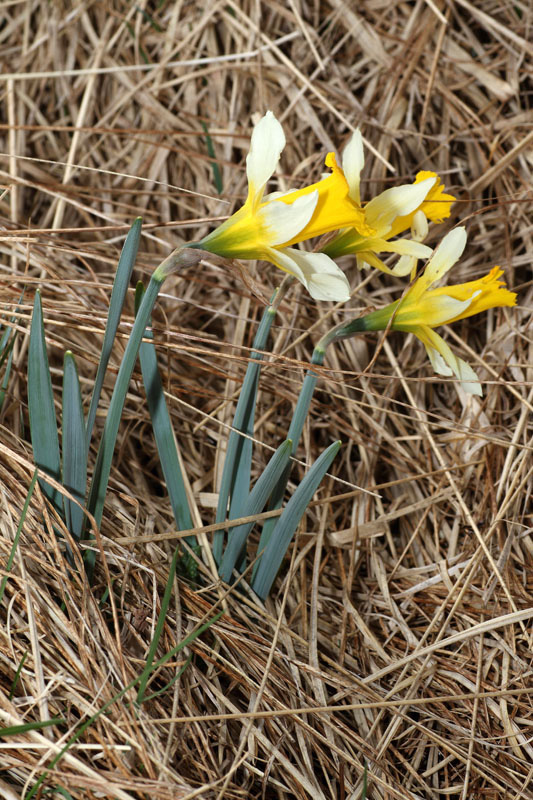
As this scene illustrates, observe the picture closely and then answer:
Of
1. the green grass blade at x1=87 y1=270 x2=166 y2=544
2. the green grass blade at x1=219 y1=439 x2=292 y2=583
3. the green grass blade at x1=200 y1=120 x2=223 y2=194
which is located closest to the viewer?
the green grass blade at x1=87 y1=270 x2=166 y2=544

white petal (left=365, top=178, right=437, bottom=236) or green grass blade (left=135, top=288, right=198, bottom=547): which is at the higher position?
white petal (left=365, top=178, right=437, bottom=236)

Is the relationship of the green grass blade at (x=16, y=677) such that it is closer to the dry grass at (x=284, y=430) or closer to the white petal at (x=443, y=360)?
the dry grass at (x=284, y=430)

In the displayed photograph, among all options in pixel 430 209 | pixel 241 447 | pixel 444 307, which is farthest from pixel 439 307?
pixel 241 447

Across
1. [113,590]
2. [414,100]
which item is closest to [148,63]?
[414,100]

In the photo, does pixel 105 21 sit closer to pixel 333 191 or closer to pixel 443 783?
pixel 333 191

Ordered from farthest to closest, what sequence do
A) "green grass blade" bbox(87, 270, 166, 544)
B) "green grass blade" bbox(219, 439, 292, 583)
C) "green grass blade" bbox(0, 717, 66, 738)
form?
1. "green grass blade" bbox(219, 439, 292, 583)
2. "green grass blade" bbox(87, 270, 166, 544)
3. "green grass blade" bbox(0, 717, 66, 738)

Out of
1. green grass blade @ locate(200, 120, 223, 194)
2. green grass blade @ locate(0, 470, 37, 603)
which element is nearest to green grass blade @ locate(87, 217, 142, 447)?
green grass blade @ locate(0, 470, 37, 603)

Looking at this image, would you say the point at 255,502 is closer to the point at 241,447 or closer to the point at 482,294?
the point at 241,447

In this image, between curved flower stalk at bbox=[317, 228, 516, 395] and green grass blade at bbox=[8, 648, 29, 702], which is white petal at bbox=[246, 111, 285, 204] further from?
green grass blade at bbox=[8, 648, 29, 702]
